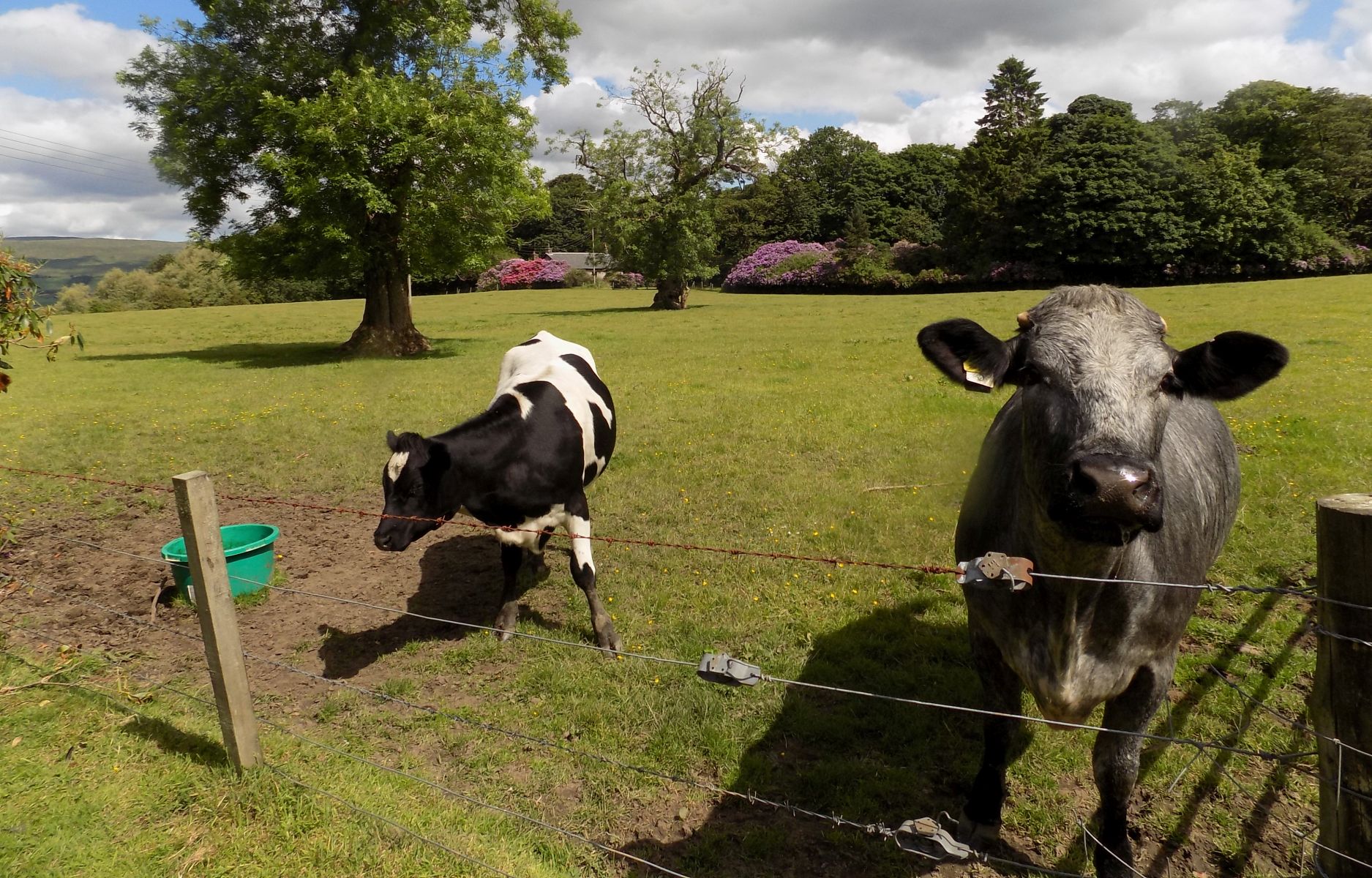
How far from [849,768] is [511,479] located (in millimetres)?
3032

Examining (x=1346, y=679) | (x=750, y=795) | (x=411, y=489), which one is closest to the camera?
(x=1346, y=679)

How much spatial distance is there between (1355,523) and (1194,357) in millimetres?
907

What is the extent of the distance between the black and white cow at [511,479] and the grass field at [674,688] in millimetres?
595

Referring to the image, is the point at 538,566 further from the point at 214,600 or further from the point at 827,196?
the point at 827,196

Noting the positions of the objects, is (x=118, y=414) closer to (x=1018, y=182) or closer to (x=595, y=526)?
(x=595, y=526)

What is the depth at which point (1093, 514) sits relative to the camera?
230cm

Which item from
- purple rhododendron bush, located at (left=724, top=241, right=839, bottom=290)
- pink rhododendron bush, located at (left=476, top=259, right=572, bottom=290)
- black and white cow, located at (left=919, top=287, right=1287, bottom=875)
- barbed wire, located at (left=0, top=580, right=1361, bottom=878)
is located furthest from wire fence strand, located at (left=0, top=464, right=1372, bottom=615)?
pink rhododendron bush, located at (left=476, top=259, right=572, bottom=290)

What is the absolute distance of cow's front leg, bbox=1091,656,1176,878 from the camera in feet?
10.2

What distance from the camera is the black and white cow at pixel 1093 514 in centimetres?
243

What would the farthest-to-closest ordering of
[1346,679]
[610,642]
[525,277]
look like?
[525,277] → [610,642] → [1346,679]

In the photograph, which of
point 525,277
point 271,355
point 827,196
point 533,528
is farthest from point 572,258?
point 533,528

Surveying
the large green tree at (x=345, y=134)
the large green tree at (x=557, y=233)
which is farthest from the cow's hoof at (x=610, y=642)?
the large green tree at (x=557, y=233)

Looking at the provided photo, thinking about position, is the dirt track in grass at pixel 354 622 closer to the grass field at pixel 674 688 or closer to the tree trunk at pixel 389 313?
the grass field at pixel 674 688

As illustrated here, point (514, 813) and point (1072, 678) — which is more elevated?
point (1072, 678)
